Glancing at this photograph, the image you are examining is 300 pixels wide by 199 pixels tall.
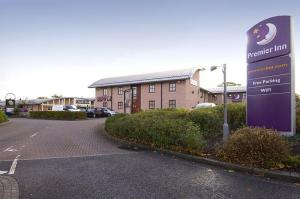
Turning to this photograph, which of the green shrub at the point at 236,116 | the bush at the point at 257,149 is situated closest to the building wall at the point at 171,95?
the green shrub at the point at 236,116

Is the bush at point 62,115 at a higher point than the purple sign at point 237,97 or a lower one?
lower

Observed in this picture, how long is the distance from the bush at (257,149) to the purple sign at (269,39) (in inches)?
166

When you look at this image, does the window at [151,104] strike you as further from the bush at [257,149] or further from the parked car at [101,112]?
the bush at [257,149]

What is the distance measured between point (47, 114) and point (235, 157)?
3613 cm

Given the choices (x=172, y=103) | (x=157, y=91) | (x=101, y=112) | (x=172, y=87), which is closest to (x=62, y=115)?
(x=101, y=112)

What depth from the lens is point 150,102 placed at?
140 ft

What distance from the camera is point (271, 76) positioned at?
1079 cm

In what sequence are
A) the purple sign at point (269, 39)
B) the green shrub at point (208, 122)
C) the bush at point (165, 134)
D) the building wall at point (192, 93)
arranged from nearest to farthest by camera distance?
the bush at point (165, 134)
the purple sign at point (269, 39)
the green shrub at point (208, 122)
the building wall at point (192, 93)

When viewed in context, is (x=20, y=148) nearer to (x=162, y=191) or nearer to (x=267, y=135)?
(x=162, y=191)

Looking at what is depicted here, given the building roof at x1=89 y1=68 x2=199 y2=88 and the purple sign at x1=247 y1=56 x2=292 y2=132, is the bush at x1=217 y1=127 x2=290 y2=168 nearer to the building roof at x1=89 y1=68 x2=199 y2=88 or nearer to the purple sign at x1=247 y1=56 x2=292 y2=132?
the purple sign at x1=247 y1=56 x2=292 y2=132

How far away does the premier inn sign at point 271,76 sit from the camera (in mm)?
10234

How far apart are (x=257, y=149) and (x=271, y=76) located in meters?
4.41

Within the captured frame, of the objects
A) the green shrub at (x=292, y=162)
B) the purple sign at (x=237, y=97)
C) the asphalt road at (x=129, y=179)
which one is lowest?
the asphalt road at (x=129, y=179)

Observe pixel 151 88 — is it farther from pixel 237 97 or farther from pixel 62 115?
pixel 237 97
